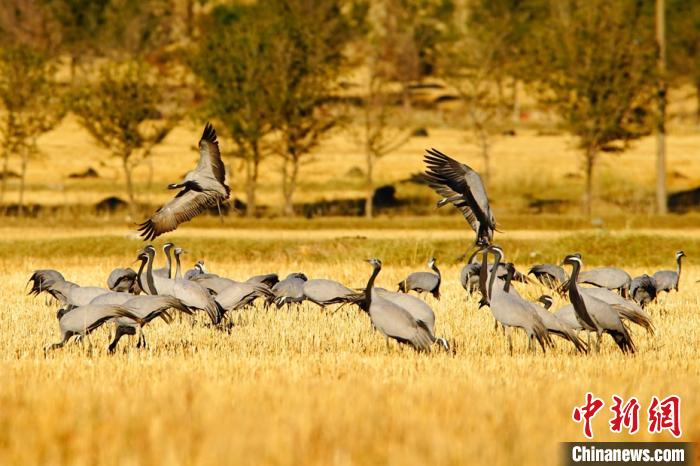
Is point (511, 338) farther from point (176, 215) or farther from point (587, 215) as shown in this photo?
point (587, 215)

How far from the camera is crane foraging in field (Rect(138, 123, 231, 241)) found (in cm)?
1850

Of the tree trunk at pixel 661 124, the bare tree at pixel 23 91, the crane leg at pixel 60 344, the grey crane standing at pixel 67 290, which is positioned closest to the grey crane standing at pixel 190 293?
the grey crane standing at pixel 67 290

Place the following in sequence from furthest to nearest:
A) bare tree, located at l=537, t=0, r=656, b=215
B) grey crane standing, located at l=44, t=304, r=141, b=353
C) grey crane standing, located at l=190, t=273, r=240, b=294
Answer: bare tree, located at l=537, t=0, r=656, b=215, grey crane standing, located at l=190, t=273, r=240, b=294, grey crane standing, located at l=44, t=304, r=141, b=353

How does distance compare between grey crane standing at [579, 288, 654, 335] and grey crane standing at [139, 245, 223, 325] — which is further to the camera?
grey crane standing at [139, 245, 223, 325]

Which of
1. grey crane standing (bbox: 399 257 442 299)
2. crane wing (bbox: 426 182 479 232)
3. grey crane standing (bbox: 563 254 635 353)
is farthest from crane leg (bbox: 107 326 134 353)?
grey crane standing (bbox: 399 257 442 299)

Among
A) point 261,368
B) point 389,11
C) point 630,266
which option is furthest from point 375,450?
point 389,11

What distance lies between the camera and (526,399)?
1036 cm

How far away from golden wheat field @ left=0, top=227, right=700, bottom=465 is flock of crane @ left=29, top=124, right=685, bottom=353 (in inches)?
14.1

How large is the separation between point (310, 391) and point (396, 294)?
5659mm

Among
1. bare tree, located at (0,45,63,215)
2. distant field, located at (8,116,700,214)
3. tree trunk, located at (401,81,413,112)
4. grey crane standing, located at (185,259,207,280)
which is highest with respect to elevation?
tree trunk, located at (401,81,413,112)

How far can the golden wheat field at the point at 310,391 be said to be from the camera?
8.43 meters

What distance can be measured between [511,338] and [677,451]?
7.44m

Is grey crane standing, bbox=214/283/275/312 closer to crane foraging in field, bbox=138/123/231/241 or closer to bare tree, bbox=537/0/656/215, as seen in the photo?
crane foraging in field, bbox=138/123/231/241

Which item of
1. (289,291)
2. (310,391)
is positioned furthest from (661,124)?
(310,391)
